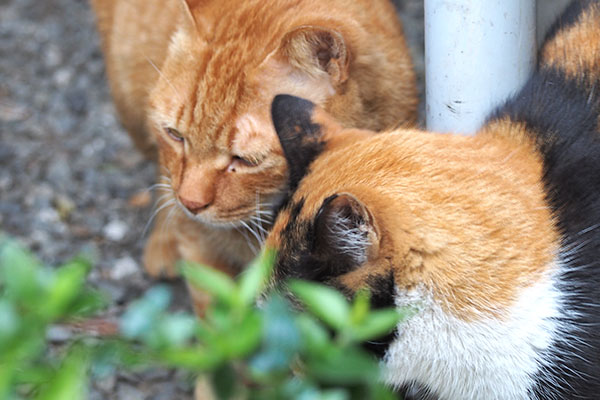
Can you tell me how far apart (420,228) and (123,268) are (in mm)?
2074

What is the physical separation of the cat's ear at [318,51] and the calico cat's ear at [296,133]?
21cm

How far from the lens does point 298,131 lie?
2.05 m

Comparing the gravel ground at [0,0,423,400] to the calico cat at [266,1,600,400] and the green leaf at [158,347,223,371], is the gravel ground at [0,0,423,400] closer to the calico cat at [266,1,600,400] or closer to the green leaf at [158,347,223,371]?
the calico cat at [266,1,600,400]

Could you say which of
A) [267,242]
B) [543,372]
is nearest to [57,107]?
[267,242]

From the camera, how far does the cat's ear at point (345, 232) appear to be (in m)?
1.56

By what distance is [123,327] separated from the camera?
89 centimetres

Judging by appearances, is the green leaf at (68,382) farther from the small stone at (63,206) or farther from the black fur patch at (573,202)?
the small stone at (63,206)

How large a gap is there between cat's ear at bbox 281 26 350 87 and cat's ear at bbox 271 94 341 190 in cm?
21

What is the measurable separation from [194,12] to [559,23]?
4.12 ft

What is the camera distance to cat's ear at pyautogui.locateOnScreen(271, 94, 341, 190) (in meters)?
2.03

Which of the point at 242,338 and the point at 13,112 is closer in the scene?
the point at 242,338

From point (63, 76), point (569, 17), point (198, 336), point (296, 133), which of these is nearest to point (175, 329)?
point (198, 336)

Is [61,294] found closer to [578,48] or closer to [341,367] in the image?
[341,367]

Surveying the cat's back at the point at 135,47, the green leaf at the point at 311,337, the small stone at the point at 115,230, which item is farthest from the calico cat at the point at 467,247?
the small stone at the point at 115,230
